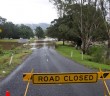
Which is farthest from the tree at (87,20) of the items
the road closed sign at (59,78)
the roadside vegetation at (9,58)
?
the road closed sign at (59,78)

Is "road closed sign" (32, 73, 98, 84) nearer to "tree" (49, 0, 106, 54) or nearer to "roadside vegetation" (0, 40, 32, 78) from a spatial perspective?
"roadside vegetation" (0, 40, 32, 78)

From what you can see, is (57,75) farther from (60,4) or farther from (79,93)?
(60,4)

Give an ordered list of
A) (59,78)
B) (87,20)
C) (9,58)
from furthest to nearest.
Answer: (87,20)
(9,58)
(59,78)

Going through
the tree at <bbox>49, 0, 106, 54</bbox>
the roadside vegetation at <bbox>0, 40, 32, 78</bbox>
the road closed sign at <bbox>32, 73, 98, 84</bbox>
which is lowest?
the roadside vegetation at <bbox>0, 40, 32, 78</bbox>

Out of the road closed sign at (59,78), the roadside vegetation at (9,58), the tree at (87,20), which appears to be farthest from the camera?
the tree at (87,20)

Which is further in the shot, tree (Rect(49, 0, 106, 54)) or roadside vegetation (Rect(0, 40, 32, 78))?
tree (Rect(49, 0, 106, 54))

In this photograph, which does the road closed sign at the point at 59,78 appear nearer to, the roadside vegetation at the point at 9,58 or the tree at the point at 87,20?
the roadside vegetation at the point at 9,58

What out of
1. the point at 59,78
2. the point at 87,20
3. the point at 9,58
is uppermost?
the point at 87,20

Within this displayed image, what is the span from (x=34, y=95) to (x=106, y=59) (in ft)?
96.1

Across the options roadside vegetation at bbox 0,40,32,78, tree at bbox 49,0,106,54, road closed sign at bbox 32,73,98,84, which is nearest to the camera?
road closed sign at bbox 32,73,98,84

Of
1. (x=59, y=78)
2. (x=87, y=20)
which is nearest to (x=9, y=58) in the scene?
(x=87, y=20)

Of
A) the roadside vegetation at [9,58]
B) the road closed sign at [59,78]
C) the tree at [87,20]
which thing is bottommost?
the roadside vegetation at [9,58]

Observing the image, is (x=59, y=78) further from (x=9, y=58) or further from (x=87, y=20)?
(x=87, y=20)

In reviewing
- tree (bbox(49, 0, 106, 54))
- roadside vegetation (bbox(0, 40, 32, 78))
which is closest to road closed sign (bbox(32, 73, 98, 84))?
roadside vegetation (bbox(0, 40, 32, 78))
